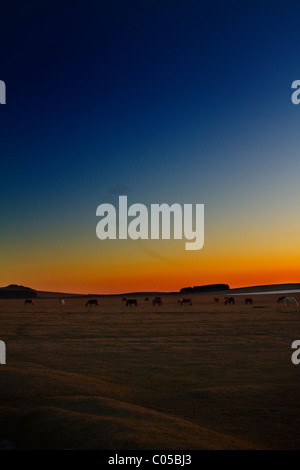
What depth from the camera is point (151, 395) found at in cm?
1127

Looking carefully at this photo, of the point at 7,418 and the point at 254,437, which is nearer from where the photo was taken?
the point at 254,437

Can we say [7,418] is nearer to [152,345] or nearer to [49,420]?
[49,420]

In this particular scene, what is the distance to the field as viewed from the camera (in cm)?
770

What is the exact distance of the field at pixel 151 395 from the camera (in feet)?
25.2

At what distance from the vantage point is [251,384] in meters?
12.4
